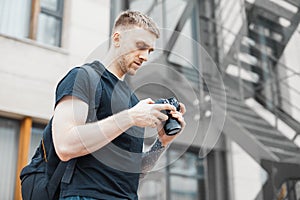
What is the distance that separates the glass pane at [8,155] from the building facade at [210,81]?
11 millimetres

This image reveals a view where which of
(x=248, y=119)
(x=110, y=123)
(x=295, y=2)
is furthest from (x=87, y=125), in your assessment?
(x=295, y=2)

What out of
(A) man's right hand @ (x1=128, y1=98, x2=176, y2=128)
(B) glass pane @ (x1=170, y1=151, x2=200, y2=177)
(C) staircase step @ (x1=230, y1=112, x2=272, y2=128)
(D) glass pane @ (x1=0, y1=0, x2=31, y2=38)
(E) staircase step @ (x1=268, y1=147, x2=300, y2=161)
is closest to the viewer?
(A) man's right hand @ (x1=128, y1=98, x2=176, y2=128)

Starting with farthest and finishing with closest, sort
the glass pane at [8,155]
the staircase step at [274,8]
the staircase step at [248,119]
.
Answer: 1. the staircase step at [248,119]
2. the staircase step at [274,8]
3. the glass pane at [8,155]

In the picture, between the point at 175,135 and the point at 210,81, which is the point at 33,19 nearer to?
the point at 210,81

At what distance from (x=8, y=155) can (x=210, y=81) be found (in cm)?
292

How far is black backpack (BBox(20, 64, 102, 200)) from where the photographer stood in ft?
4.45

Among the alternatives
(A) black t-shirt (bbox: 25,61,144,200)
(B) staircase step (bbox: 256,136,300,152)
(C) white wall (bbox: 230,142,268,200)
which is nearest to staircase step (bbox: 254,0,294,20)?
(B) staircase step (bbox: 256,136,300,152)

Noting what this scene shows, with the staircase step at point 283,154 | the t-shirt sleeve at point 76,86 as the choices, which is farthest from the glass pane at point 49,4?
the t-shirt sleeve at point 76,86

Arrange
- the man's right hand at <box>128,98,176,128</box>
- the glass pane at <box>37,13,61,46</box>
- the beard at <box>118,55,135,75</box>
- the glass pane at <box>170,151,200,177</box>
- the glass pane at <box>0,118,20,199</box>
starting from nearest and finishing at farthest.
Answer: the man's right hand at <box>128,98,176,128</box> → the beard at <box>118,55,135,75</box> → the glass pane at <box>0,118,20,199</box> → the glass pane at <box>37,13,61,46</box> → the glass pane at <box>170,151,200,177</box>

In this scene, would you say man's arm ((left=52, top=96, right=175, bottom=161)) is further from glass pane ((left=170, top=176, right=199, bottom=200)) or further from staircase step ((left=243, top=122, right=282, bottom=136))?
glass pane ((left=170, top=176, right=199, bottom=200))

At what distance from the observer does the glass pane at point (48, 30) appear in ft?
18.6

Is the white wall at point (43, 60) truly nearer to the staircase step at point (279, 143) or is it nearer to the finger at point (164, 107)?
the staircase step at point (279, 143)

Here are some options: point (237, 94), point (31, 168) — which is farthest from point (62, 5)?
point (31, 168)

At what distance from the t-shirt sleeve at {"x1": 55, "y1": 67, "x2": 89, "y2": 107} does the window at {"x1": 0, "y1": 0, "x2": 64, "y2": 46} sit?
4284 mm
